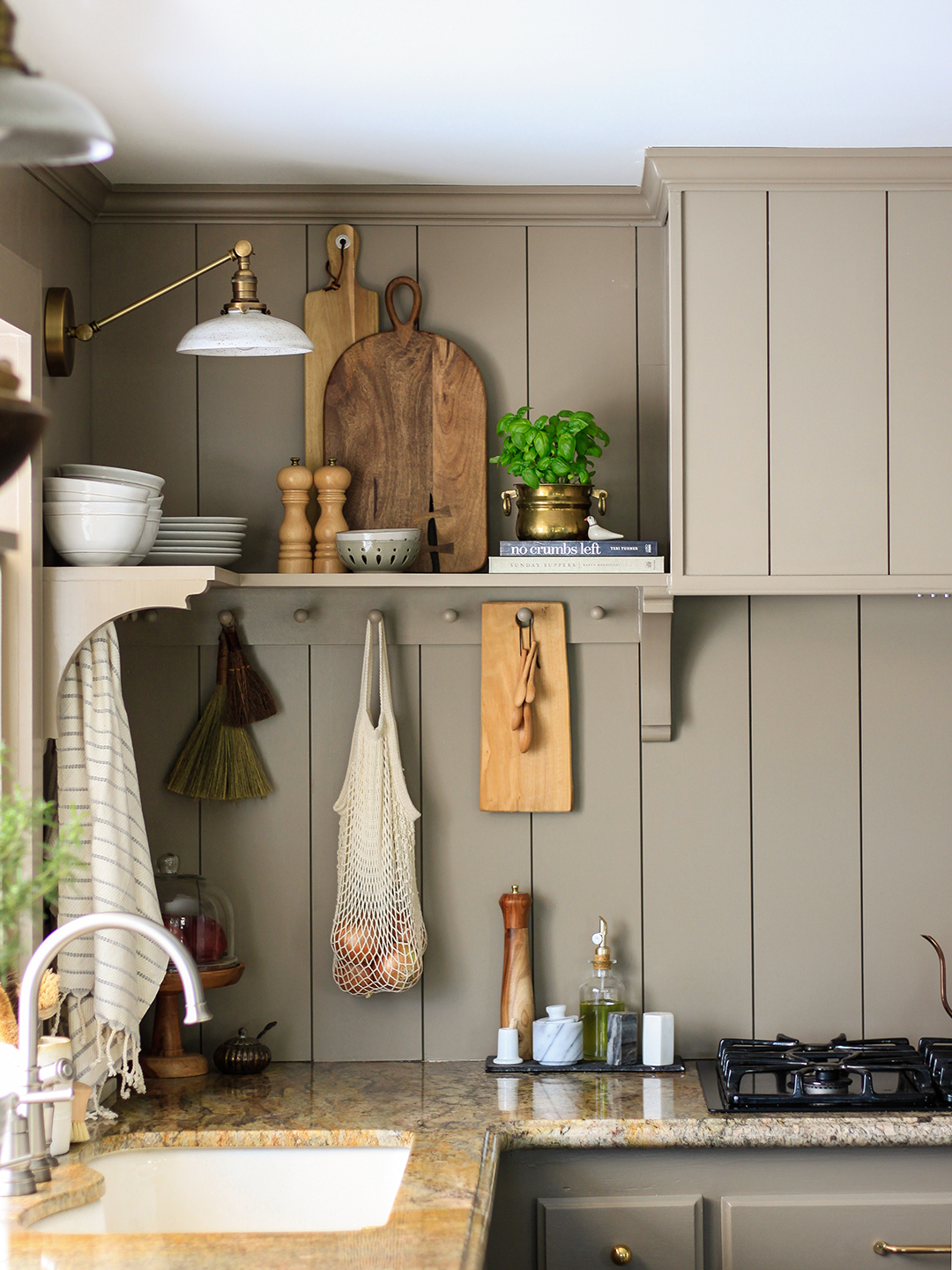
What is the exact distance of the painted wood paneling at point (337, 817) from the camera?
2281mm

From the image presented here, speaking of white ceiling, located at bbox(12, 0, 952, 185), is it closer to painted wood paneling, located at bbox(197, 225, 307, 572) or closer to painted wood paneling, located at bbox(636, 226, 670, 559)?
painted wood paneling, located at bbox(636, 226, 670, 559)

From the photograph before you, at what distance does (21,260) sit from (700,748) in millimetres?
1441

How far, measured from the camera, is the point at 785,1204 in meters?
1.93

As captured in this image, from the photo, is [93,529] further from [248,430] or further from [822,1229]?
[822,1229]

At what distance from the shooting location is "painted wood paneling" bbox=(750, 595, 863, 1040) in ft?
7.49

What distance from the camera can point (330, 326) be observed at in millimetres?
2305

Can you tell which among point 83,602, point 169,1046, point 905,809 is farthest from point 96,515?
point 905,809

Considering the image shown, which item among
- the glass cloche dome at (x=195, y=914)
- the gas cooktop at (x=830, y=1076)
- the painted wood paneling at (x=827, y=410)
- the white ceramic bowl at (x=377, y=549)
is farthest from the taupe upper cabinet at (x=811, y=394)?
the glass cloche dome at (x=195, y=914)

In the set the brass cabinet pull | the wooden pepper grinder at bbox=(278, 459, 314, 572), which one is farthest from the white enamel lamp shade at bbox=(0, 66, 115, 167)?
the brass cabinet pull

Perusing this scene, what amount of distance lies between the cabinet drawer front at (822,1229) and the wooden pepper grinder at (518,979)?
1.49ft

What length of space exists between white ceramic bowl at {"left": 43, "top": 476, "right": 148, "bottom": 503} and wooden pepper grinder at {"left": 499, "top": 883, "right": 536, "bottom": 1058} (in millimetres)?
995

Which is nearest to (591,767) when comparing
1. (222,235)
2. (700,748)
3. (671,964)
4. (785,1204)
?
(700,748)

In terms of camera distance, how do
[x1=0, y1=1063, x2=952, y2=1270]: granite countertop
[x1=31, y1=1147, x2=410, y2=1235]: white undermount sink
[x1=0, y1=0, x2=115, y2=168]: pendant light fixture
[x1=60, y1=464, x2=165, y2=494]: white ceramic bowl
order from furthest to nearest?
[x1=60, y1=464, x2=165, y2=494]: white ceramic bowl
[x1=31, y1=1147, x2=410, y2=1235]: white undermount sink
[x1=0, y1=1063, x2=952, y2=1270]: granite countertop
[x1=0, y1=0, x2=115, y2=168]: pendant light fixture

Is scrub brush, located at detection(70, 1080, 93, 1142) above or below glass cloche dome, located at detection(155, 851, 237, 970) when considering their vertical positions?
below
